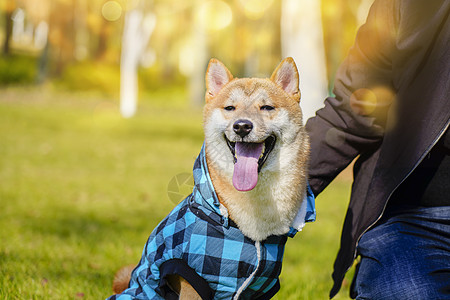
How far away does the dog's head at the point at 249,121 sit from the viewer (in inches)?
Result: 92.3

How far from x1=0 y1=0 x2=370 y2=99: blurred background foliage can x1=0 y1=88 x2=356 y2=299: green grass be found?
25.9ft

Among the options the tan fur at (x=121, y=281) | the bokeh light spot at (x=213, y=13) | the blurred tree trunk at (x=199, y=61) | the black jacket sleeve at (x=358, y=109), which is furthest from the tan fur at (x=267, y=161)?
the blurred tree trunk at (x=199, y=61)

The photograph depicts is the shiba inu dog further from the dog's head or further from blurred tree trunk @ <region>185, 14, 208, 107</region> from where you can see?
blurred tree trunk @ <region>185, 14, 208, 107</region>

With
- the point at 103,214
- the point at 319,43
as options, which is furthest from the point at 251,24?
the point at 103,214

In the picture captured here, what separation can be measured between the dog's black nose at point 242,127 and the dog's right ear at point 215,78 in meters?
0.35

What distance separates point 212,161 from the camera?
2.47 m

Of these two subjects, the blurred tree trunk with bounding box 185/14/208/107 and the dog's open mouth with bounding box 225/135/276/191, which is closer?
the dog's open mouth with bounding box 225/135/276/191

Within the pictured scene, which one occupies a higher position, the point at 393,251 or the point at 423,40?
the point at 423,40

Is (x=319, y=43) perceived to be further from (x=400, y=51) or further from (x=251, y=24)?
(x=251, y=24)

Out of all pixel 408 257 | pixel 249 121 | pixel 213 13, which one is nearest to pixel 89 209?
pixel 249 121

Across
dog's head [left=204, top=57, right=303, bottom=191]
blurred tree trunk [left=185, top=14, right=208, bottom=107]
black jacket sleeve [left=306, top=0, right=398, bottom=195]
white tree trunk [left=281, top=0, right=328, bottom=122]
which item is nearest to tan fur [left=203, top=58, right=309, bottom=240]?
dog's head [left=204, top=57, right=303, bottom=191]

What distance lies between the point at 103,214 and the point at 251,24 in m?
24.2

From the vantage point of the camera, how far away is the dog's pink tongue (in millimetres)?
2322

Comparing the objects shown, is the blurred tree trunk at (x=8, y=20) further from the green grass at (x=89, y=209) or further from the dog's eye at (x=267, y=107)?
the dog's eye at (x=267, y=107)
